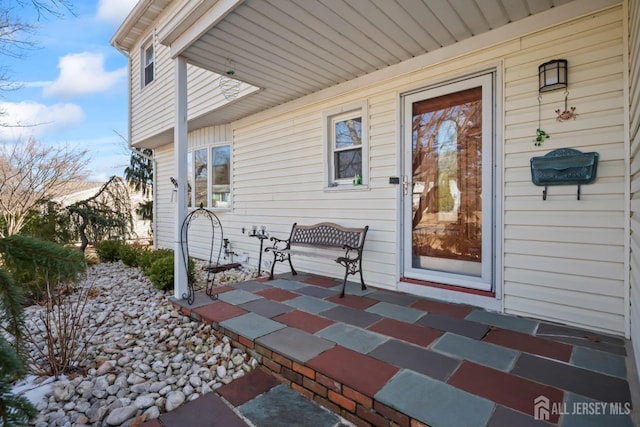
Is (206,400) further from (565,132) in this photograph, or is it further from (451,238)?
(565,132)

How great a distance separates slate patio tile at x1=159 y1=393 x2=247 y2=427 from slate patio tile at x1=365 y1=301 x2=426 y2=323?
5.12 ft

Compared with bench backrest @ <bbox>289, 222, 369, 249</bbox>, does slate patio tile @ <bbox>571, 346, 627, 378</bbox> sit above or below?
below

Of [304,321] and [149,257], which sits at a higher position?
[149,257]

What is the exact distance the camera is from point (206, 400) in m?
1.94

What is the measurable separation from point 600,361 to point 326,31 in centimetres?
327

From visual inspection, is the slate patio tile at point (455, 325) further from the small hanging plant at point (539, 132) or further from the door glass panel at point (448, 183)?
the small hanging plant at point (539, 132)

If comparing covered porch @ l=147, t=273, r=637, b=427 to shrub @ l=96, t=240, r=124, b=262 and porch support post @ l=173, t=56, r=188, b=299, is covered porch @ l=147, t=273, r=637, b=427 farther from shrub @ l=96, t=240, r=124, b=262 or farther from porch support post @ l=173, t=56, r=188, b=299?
shrub @ l=96, t=240, r=124, b=262

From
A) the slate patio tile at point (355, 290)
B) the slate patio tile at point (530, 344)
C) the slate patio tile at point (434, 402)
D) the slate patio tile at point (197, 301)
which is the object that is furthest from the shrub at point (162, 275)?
the slate patio tile at point (530, 344)

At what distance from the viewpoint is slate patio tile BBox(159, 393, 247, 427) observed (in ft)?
5.71

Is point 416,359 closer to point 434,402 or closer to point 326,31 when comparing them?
point 434,402

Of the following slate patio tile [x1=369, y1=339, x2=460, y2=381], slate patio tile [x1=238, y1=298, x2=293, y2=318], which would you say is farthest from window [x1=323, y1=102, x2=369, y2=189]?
slate patio tile [x1=369, y1=339, x2=460, y2=381]

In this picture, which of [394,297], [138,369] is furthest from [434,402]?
[138,369]

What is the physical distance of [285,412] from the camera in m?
1.83

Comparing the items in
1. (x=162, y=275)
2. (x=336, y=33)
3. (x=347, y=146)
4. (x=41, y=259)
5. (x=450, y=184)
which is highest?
(x=336, y=33)
